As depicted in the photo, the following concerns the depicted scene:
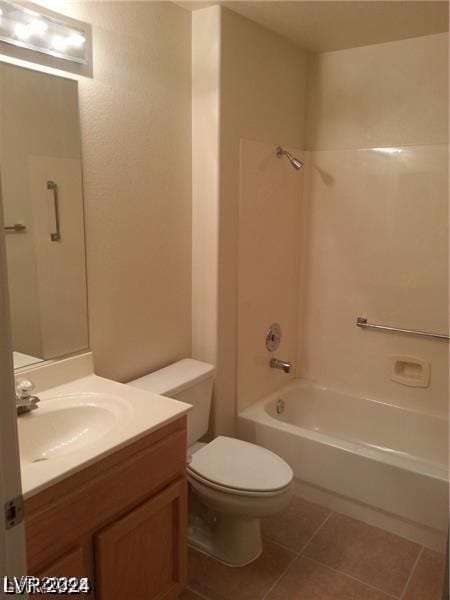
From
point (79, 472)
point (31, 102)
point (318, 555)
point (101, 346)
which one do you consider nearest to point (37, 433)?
point (79, 472)

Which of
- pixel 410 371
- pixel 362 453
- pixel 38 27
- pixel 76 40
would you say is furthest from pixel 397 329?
pixel 38 27

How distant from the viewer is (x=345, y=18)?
2.27m

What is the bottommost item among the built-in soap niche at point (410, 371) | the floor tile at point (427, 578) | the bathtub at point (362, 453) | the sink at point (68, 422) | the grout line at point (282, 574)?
the floor tile at point (427, 578)

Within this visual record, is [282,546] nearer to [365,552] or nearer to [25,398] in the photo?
[365,552]

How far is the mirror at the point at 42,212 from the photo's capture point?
5.44 ft

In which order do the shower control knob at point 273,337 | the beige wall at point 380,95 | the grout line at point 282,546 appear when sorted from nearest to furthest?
the grout line at point 282,546 → the beige wall at point 380,95 → the shower control knob at point 273,337

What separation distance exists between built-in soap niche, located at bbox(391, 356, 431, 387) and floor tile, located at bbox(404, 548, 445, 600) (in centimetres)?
87

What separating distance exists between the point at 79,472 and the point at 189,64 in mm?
1809

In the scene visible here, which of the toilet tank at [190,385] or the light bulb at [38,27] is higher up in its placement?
the light bulb at [38,27]

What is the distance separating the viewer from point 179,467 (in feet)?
5.67

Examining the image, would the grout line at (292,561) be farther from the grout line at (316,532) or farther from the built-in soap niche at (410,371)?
the built-in soap niche at (410,371)

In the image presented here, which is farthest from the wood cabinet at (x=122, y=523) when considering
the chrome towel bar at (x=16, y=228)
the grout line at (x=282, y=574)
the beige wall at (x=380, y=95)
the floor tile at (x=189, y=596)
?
the beige wall at (x=380, y=95)

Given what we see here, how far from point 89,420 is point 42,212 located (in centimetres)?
76

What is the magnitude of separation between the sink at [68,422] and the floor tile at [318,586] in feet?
3.20
